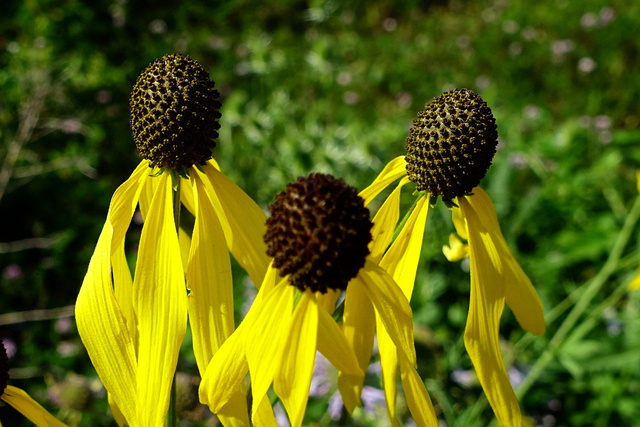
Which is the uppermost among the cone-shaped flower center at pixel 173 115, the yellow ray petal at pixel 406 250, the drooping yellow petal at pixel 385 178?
the cone-shaped flower center at pixel 173 115

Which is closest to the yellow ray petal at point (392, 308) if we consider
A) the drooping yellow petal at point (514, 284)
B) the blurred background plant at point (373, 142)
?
the drooping yellow petal at point (514, 284)

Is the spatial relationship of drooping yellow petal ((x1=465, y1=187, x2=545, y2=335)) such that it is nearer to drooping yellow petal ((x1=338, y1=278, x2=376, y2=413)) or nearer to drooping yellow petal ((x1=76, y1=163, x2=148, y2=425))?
drooping yellow petal ((x1=338, y1=278, x2=376, y2=413))

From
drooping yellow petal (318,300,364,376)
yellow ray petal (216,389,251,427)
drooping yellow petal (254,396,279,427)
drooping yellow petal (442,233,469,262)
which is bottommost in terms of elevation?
yellow ray petal (216,389,251,427)

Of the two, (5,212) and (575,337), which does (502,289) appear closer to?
(575,337)

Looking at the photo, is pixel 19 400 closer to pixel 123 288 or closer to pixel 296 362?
pixel 123 288

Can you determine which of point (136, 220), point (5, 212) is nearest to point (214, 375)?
point (136, 220)

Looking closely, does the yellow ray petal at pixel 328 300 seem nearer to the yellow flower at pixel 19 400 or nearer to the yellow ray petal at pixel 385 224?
the yellow ray petal at pixel 385 224

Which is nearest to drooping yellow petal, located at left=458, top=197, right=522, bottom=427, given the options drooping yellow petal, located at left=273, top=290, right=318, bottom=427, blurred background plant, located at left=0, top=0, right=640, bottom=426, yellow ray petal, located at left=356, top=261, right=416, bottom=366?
yellow ray petal, located at left=356, top=261, right=416, bottom=366
